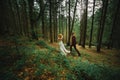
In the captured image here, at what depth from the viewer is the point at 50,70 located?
6.17 meters

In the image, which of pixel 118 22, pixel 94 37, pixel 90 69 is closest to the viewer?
pixel 90 69

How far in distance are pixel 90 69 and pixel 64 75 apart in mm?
1792

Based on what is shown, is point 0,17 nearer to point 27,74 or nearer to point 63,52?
point 63,52

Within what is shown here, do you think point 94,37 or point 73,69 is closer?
point 73,69

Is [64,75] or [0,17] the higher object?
[0,17]

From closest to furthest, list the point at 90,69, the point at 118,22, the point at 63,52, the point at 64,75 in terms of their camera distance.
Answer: the point at 64,75, the point at 90,69, the point at 63,52, the point at 118,22

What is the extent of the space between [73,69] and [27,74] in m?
2.83

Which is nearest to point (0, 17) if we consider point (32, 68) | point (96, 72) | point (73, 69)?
point (32, 68)

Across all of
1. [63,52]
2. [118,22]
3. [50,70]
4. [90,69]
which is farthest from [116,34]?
[50,70]

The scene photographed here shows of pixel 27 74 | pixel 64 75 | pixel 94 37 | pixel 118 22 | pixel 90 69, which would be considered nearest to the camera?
pixel 27 74

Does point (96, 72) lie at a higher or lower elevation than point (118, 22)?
lower

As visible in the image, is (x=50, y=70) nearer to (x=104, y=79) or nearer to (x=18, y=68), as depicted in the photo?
(x=18, y=68)

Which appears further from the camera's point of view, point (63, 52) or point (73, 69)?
point (63, 52)

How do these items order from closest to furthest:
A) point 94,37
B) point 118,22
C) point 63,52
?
point 63,52, point 118,22, point 94,37
